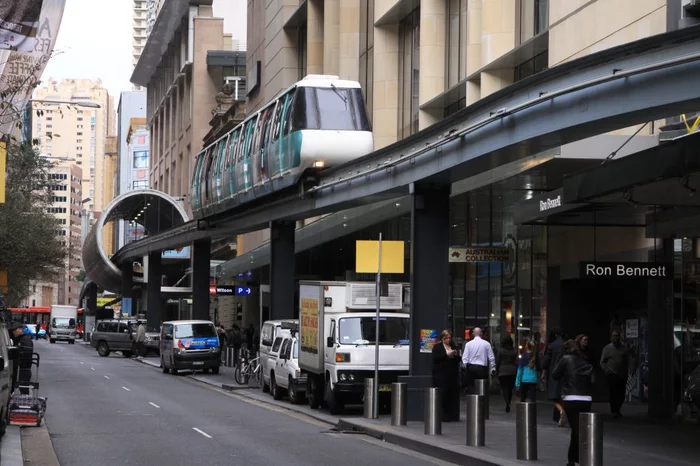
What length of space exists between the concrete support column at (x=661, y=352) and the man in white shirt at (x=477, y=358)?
3188 mm

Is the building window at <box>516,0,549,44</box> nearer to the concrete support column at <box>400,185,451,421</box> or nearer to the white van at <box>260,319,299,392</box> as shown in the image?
the concrete support column at <box>400,185,451,421</box>

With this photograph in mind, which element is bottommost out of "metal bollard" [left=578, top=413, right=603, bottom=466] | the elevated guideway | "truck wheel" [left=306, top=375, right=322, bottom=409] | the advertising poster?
"truck wheel" [left=306, top=375, right=322, bottom=409]

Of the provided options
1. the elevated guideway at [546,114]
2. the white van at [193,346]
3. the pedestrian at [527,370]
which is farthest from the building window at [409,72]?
the pedestrian at [527,370]

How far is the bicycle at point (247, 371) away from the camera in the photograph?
35438 mm

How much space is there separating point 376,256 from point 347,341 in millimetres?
3098

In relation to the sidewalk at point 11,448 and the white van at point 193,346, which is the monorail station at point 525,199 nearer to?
the white van at point 193,346

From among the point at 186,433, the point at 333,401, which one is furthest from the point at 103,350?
the point at 186,433

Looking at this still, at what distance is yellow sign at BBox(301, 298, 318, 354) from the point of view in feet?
86.0

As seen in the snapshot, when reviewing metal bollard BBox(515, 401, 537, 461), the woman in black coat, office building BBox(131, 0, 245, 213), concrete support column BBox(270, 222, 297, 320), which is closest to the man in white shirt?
the woman in black coat

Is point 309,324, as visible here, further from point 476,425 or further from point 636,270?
point 476,425

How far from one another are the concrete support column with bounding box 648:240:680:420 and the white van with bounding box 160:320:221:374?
2198 centimetres

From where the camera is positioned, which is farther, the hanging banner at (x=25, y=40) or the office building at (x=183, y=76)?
the office building at (x=183, y=76)

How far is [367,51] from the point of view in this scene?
45.7 meters

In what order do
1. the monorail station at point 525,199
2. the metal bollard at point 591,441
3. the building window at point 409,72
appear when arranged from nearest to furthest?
the metal bollard at point 591,441
the monorail station at point 525,199
the building window at point 409,72
